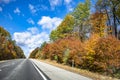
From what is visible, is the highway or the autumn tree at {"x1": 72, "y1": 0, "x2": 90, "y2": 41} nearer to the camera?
the highway

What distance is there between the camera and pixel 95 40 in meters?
27.8

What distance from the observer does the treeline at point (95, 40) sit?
25938 millimetres

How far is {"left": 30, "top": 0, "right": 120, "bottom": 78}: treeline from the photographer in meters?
25.9

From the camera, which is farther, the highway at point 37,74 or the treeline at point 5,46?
the treeline at point 5,46

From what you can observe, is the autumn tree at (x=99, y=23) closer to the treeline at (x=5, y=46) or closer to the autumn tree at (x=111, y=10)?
the autumn tree at (x=111, y=10)

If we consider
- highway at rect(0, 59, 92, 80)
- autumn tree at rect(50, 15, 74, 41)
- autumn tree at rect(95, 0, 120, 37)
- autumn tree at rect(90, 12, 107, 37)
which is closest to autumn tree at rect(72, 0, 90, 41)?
autumn tree at rect(50, 15, 74, 41)

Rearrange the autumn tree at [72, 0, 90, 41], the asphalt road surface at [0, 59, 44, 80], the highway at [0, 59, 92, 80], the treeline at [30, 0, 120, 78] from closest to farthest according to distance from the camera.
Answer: the highway at [0, 59, 92, 80]
the asphalt road surface at [0, 59, 44, 80]
the treeline at [30, 0, 120, 78]
the autumn tree at [72, 0, 90, 41]

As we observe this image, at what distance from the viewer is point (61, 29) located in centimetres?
7150

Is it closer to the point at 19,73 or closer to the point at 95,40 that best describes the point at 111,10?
the point at 95,40

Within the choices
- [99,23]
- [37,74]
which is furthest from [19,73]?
[99,23]

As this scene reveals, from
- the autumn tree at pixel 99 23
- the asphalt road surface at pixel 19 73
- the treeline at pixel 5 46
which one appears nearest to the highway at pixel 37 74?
the asphalt road surface at pixel 19 73

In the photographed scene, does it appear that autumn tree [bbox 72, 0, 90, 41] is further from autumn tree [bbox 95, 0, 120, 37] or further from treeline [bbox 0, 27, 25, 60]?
treeline [bbox 0, 27, 25, 60]

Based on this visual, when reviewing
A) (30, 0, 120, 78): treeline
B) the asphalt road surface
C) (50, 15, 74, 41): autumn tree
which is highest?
(50, 15, 74, 41): autumn tree

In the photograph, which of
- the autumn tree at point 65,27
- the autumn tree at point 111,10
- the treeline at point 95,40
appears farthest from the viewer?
the autumn tree at point 65,27
